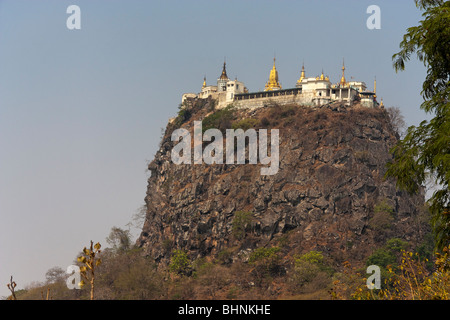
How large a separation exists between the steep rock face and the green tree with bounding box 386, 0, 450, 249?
63868 mm

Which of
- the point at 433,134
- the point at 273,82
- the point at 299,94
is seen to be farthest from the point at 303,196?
the point at 433,134

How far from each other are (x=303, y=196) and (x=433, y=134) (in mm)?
71055

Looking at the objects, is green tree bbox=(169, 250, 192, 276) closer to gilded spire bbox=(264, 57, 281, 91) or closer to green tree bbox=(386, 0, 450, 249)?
gilded spire bbox=(264, 57, 281, 91)

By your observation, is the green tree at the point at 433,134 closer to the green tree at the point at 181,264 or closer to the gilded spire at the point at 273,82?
the green tree at the point at 181,264

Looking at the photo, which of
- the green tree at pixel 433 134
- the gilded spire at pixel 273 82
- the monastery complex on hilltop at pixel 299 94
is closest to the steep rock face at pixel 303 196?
the monastery complex on hilltop at pixel 299 94

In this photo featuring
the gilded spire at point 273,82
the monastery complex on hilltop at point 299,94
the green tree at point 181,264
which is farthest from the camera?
the gilded spire at point 273,82

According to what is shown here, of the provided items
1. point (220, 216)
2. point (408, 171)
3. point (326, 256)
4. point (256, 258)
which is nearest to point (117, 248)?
point (220, 216)

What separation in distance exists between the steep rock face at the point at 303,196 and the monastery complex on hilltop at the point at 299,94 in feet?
5.08

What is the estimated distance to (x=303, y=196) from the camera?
87188 millimetres

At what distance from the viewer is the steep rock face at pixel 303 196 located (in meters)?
84.8

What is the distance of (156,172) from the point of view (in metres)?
105

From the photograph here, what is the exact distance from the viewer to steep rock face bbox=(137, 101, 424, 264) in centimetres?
8475

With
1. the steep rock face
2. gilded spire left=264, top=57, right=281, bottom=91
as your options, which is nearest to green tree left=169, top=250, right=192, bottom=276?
the steep rock face

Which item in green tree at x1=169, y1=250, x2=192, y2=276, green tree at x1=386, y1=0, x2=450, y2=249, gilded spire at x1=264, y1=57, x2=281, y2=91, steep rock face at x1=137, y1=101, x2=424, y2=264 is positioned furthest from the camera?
gilded spire at x1=264, y1=57, x2=281, y2=91
